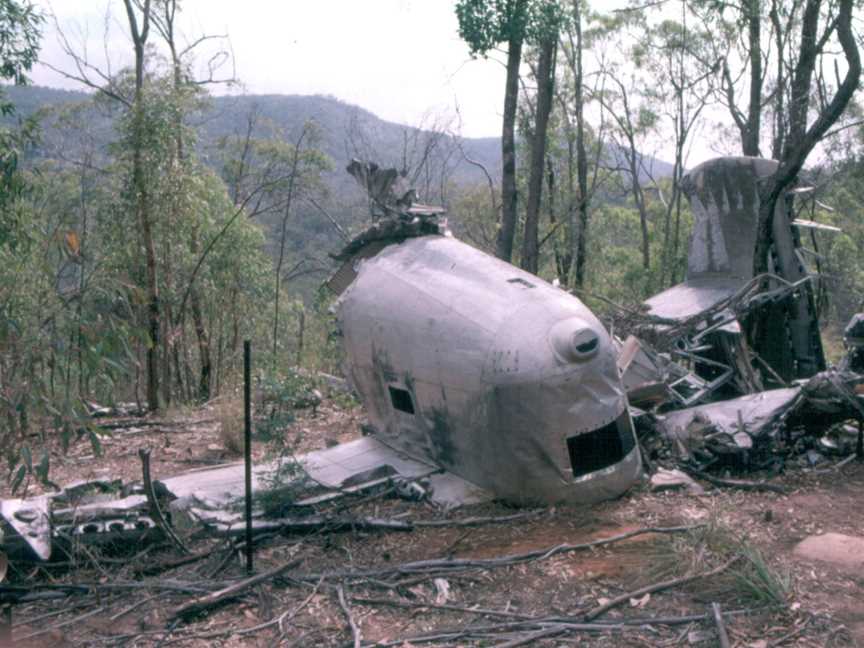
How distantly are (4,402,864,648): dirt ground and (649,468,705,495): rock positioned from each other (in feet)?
0.53

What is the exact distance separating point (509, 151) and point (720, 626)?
11.3 metres

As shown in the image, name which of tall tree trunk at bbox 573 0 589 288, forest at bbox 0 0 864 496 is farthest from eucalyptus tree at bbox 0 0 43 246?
tall tree trunk at bbox 573 0 589 288

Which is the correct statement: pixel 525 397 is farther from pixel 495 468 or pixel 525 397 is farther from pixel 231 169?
pixel 231 169

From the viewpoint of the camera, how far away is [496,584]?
6.43 m

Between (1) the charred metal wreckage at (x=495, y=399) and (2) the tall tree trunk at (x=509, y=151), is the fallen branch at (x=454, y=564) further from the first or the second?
(2) the tall tree trunk at (x=509, y=151)

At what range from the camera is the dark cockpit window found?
7.68 meters

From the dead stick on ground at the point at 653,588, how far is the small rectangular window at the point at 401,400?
3.35m

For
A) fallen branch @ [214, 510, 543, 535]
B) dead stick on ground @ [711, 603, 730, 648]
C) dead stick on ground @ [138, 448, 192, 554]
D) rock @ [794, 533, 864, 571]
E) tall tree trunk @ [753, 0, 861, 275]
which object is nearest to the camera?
dead stick on ground @ [711, 603, 730, 648]

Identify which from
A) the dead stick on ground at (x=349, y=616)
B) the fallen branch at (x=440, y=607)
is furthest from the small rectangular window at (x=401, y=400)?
the fallen branch at (x=440, y=607)

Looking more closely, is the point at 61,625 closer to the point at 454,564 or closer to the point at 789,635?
the point at 454,564

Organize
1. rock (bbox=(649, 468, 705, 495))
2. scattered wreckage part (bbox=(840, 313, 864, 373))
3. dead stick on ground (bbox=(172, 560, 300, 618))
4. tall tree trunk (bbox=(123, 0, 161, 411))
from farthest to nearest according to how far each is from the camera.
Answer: tall tree trunk (bbox=(123, 0, 161, 411))
scattered wreckage part (bbox=(840, 313, 864, 373))
rock (bbox=(649, 468, 705, 495))
dead stick on ground (bbox=(172, 560, 300, 618))

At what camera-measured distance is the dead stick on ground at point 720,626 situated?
5.26 m

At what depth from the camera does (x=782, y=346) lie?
1229 cm

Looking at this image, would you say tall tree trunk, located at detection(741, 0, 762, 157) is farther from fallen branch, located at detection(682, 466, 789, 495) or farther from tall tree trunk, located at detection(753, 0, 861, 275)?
fallen branch, located at detection(682, 466, 789, 495)
